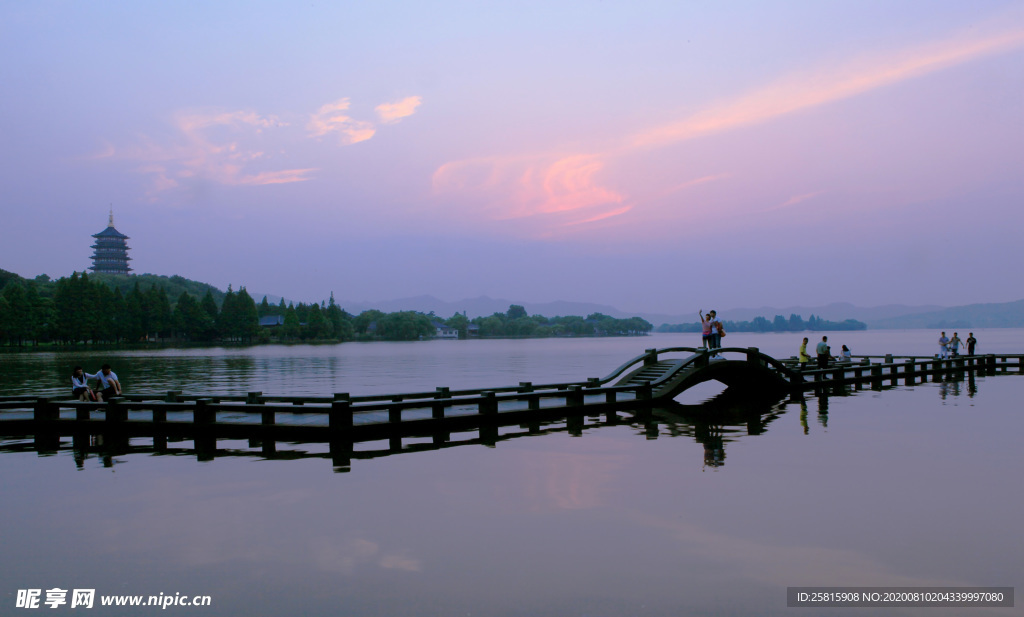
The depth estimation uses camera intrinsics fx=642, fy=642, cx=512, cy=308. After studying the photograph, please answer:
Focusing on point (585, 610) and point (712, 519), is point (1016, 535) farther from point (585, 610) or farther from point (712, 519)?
point (585, 610)

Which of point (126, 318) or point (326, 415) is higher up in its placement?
point (126, 318)

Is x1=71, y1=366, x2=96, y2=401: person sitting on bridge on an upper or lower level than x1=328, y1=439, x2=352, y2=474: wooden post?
upper

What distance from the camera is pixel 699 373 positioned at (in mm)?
23875

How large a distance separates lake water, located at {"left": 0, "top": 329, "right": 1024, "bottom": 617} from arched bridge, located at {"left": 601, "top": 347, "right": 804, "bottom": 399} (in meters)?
6.85

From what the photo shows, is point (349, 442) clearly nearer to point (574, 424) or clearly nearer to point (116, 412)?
point (116, 412)

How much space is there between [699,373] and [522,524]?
16.1m

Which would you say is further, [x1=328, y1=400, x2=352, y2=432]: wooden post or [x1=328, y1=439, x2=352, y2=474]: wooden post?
[x1=328, y1=400, x2=352, y2=432]: wooden post

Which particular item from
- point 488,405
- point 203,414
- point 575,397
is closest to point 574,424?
point 575,397

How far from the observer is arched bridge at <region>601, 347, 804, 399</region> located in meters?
23.3

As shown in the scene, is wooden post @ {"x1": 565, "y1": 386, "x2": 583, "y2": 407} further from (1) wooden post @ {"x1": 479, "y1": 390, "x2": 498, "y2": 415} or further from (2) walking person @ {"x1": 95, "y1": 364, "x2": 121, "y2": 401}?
(2) walking person @ {"x1": 95, "y1": 364, "x2": 121, "y2": 401}

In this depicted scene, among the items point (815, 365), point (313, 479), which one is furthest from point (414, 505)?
point (815, 365)

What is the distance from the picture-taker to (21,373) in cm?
5147

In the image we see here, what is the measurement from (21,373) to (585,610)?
60.3 meters

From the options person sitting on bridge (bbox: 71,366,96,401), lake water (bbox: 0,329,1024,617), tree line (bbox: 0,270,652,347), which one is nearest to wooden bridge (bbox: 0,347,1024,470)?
person sitting on bridge (bbox: 71,366,96,401)
